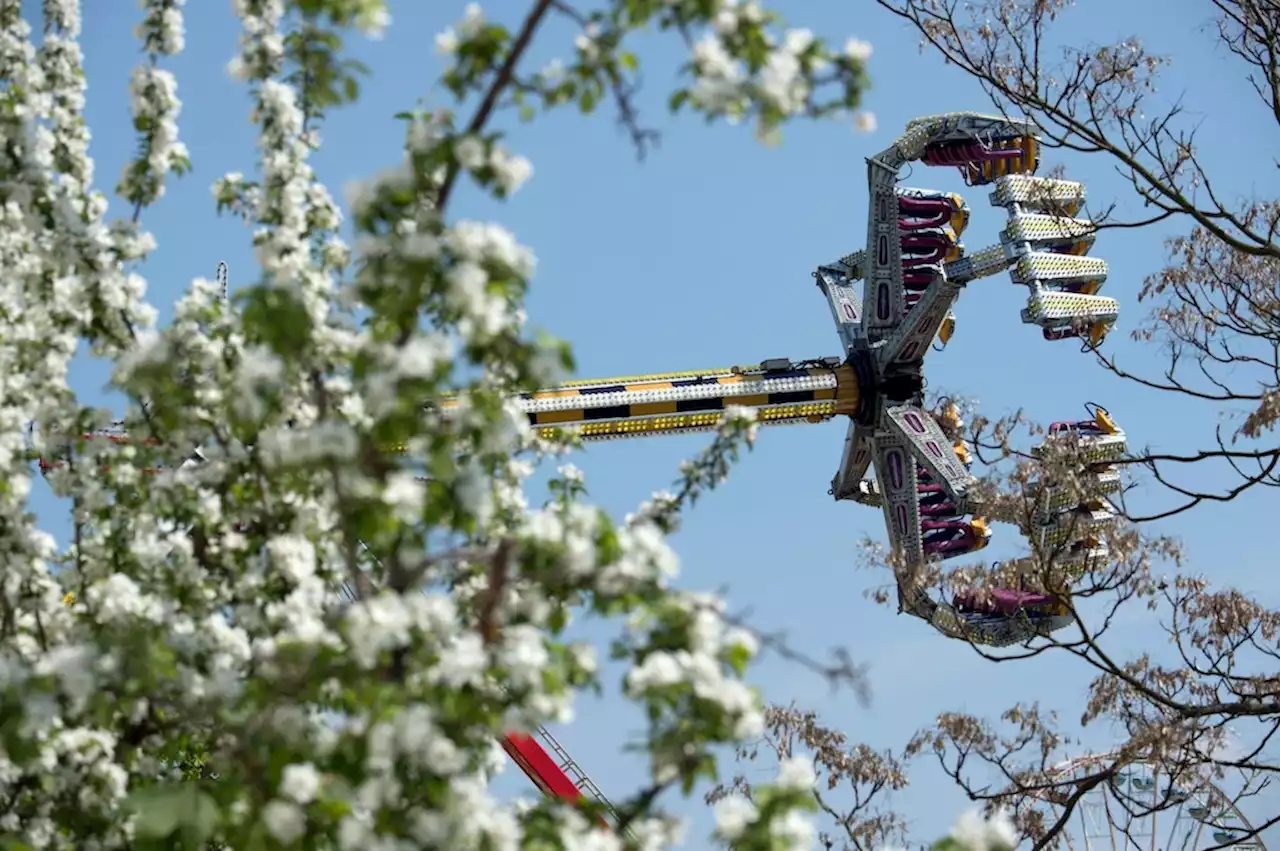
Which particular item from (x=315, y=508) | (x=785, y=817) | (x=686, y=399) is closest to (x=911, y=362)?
(x=686, y=399)

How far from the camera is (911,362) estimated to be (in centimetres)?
2612

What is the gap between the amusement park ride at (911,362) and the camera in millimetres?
22906

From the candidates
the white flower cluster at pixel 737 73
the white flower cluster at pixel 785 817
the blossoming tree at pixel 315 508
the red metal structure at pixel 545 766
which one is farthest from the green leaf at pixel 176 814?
the red metal structure at pixel 545 766

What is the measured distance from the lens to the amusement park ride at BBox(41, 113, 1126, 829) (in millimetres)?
22906

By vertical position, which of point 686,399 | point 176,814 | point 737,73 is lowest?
point 176,814

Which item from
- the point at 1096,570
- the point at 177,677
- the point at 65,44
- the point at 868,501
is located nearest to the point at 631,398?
the point at 868,501

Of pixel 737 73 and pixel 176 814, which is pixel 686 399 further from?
pixel 176 814

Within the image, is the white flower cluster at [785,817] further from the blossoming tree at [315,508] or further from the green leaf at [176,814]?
the green leaf at [176,814]

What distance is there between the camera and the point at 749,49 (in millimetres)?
6551

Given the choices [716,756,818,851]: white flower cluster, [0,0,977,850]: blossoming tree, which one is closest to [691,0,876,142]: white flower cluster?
[0,0,977,850]: blossoming tree

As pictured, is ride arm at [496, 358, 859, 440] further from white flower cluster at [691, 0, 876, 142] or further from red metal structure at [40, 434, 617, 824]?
white flower cluster at [691, 0, 876, 142]

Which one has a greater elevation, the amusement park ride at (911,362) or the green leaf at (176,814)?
the amusement park ride at (911,362)

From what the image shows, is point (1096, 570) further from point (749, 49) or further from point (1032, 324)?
point (749, 49)

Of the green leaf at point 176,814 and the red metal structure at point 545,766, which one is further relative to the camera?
the red metal structure at point 545,766
